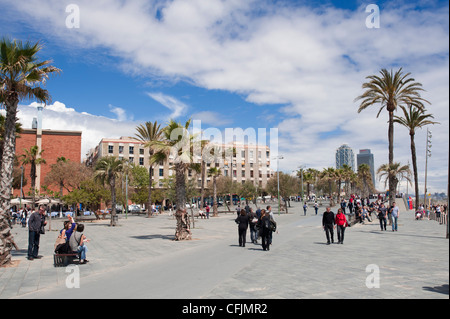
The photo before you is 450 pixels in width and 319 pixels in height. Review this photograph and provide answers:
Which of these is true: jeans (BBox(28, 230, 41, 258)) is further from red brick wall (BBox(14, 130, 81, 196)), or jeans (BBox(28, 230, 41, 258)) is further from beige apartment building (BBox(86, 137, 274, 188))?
beige apartment building (BBox(86, 137, 274, 188))

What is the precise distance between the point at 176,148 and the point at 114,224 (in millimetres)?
15411

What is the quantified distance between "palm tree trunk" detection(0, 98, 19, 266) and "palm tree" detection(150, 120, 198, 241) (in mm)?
7377

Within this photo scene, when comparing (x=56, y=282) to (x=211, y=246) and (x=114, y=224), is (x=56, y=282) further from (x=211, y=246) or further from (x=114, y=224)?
(x=114, y=224)

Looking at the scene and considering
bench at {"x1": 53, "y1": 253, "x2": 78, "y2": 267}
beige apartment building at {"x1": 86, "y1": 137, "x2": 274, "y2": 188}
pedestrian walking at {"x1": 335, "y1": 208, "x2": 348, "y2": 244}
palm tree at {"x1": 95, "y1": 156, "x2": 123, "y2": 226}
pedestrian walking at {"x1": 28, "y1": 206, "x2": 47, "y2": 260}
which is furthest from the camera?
beige apartment building at {"x1": 86, "y1": 137, "x2": 274, "y2": 188}

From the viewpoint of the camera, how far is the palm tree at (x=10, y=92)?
37.2 ft

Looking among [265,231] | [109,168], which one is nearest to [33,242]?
[265,231]

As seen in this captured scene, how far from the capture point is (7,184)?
11.7 meters

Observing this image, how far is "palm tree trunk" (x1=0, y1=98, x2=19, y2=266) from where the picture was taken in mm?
11175

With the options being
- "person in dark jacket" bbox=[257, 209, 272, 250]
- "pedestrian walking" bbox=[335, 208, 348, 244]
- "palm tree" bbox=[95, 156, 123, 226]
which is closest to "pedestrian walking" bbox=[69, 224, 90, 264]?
"person in dark jacket" bbox=[257, 209, 272, 250]

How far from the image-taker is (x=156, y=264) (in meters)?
11.3

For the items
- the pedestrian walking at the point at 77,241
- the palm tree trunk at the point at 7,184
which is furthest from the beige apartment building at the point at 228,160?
the pedestrian walking at the point at 77,241

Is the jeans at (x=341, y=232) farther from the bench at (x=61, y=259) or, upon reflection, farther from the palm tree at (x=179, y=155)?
the bench at (x=61, y=259)
